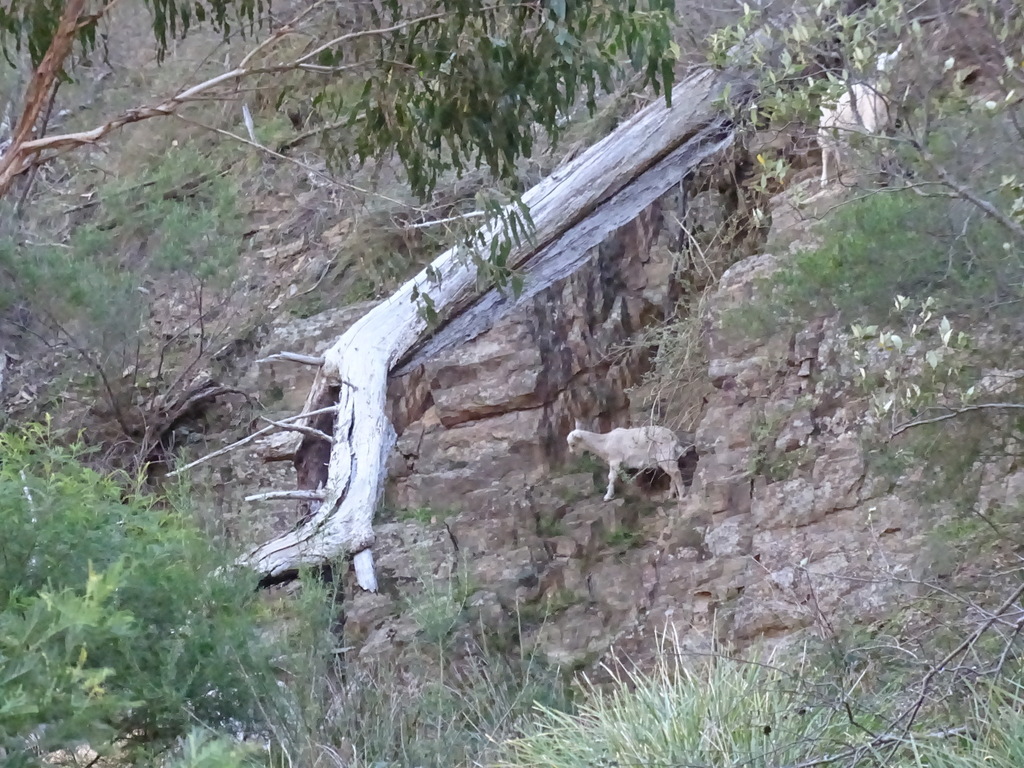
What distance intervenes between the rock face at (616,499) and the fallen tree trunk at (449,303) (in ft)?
1.72

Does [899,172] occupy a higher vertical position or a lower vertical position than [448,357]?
higher

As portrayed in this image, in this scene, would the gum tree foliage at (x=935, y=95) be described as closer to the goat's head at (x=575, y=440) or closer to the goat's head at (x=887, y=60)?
the goat's head at (x=887, y=60)

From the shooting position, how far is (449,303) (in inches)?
274

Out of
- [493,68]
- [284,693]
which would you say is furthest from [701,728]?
[493,68]

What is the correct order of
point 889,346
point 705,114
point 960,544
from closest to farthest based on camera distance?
point 889,346 → point 960,544 → point 705,114

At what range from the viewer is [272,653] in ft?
14.7

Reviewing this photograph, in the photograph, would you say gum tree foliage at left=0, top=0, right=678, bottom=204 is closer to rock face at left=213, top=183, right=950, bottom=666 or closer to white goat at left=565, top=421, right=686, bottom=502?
rock face at left=213, top=183, right=950, bottom=666

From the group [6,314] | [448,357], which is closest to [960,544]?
[448,357]

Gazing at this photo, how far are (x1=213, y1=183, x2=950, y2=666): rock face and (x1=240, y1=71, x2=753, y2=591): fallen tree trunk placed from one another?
52 cm

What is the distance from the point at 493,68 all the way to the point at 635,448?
11.3 feet

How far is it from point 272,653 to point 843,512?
342 cm

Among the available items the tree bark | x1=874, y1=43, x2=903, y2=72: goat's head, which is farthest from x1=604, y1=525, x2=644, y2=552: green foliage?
the tree bark

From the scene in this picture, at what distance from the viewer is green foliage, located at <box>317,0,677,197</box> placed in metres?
4.64

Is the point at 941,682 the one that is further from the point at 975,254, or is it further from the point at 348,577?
the point at 348,577
